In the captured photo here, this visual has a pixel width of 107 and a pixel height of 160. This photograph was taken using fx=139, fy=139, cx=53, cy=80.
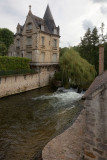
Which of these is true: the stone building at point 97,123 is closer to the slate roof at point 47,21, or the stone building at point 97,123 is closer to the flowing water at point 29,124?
the flowing water at point 29,124

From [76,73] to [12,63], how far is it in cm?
1158

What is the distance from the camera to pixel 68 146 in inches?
296

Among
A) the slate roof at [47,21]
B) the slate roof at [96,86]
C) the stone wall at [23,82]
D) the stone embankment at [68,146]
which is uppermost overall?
the slate roof at [47,21]

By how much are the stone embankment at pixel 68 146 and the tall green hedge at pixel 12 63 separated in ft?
53.3

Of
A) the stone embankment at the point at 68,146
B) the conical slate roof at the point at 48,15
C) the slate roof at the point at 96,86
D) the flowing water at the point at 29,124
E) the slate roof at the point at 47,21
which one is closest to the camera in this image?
the slate roof at the point at 96,86

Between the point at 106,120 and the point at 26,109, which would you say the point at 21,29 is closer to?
the point at 26,109

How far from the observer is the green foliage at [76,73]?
25.9 metres

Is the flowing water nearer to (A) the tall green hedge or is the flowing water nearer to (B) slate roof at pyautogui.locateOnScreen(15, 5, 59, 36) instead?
(A) the tall green hedge

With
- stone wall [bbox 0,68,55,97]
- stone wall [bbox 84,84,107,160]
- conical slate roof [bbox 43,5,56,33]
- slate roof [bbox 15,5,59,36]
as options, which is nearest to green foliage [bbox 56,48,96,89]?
stone wall [bbox 0,68,55,97]

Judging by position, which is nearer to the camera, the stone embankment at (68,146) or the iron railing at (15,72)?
the stone embankment at (68,146)

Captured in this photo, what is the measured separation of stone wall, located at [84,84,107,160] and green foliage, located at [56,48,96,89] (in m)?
20.7

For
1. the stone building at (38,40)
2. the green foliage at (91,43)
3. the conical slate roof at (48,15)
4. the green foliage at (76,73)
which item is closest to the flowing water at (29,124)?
the green foliage at (76,73)

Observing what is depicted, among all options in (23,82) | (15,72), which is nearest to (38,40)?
(15,72)

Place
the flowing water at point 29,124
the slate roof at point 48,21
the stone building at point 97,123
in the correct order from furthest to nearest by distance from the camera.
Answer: the slate roof at point 48,21, the flowing water at point 29,124, the stone building at point 97,123
